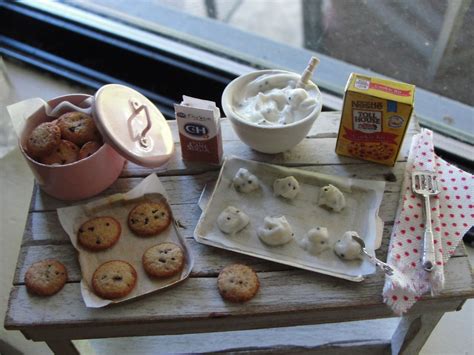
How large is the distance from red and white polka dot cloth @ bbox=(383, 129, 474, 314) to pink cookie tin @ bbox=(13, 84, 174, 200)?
0.46 metres

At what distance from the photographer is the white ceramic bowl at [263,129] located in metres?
0.92

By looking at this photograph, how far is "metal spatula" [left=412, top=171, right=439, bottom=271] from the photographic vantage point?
0.83 meters

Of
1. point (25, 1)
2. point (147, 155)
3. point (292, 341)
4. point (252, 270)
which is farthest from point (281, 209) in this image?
point (25, 1)

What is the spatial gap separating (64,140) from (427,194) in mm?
656

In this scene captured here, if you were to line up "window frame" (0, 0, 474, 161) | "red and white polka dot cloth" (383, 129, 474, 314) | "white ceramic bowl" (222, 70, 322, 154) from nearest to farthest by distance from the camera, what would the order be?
"red and white polka dot cloth" (383, 129, 474, 314)
"white ceramic bowl" (222, 70, 322, 154)
"window frame" (0, 0, 474, 161)

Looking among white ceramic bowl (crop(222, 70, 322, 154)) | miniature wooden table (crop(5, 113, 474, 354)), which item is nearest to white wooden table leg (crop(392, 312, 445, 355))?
miniature wooden table (crop(5, 113, 474, 354))

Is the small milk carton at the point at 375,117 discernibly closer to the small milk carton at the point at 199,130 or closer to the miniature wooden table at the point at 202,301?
the miniature wooden table at the point at 202,301

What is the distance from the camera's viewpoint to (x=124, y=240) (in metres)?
0.90

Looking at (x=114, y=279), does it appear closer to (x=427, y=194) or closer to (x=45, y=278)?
(x=45, y=278)

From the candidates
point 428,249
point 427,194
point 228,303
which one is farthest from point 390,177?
point 228,303

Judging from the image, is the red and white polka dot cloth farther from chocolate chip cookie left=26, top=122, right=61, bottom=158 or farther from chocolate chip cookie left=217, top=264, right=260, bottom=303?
chocolate chip cookie left=26, top=122, right=61, bottom=158

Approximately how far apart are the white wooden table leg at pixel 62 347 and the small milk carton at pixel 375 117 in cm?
64

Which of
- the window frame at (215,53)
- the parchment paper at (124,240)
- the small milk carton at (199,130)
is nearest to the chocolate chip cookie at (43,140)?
the parchment paper at (124,240)

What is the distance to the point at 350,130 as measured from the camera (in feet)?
3.19
